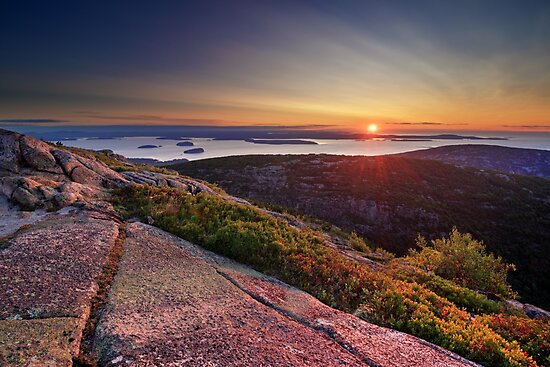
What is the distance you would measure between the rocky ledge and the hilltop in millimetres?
32

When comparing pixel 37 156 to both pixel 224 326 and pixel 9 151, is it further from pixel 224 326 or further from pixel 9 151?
pixel 224 326

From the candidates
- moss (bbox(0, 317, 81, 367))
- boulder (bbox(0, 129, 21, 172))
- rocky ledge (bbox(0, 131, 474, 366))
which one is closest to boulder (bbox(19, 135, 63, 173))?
boulder (bbox(0, 129, 21, 172))

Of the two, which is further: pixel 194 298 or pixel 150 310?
pixel 194 298

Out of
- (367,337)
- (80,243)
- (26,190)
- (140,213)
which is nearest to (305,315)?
(367,337)

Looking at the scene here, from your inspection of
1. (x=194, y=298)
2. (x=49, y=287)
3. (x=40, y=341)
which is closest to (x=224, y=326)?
(x=194, y=298)

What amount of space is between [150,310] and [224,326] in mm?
1550

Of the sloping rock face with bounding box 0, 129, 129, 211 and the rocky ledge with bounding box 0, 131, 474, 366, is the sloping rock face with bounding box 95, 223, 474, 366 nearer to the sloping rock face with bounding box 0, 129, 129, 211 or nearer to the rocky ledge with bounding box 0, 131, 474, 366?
the rocky ledge with bounding box 0, 131, 474, 366

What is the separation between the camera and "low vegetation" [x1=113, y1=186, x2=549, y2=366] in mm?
7965

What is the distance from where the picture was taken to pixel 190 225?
12.3 metres

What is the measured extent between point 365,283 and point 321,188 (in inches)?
2478

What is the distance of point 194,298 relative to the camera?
6848mm

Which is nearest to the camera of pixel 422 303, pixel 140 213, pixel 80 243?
pixel 80 243

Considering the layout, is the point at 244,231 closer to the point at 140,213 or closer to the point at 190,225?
the point at 190,225

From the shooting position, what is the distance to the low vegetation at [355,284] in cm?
796
